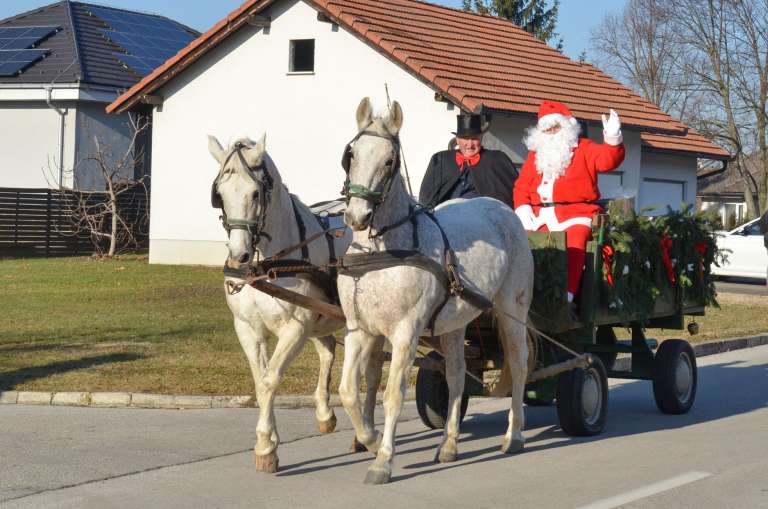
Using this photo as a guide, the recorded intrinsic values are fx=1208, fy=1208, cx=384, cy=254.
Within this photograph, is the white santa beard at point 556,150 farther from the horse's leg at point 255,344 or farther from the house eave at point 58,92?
the house eave at point 58,92

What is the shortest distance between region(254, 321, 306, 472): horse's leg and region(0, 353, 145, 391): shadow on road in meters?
4.00

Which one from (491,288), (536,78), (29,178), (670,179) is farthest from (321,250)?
(29,178)

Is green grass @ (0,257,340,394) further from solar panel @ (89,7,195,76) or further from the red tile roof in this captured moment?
solar panel @ (89,7,195,76)

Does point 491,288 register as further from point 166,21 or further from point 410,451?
point 166,21

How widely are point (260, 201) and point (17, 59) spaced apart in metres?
29.0

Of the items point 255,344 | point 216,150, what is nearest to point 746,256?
point 255,344

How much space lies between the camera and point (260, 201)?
7.30 meters

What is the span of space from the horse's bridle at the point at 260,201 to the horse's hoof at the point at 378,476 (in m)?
1.57

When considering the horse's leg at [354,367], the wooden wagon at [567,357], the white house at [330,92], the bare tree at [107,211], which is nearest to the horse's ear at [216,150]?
the horse's leg at [354,367]

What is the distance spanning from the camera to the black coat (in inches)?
387

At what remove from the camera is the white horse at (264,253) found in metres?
7.23

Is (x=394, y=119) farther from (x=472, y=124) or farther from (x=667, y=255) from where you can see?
(x=667, y=255)

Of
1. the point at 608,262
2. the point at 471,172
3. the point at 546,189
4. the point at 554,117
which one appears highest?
the point at 554,117

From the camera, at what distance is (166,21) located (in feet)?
139
